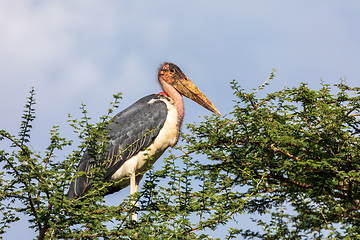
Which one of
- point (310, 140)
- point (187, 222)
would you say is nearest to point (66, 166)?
point (187, 222)

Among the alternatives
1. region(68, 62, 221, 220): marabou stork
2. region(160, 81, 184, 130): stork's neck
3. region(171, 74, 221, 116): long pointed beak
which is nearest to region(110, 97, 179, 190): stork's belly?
region(68, 62, 221, 220): marabou stork

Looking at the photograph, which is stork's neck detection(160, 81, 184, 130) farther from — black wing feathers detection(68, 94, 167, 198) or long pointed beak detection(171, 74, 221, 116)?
black wing feathers detection(68, 94, 167, 198)

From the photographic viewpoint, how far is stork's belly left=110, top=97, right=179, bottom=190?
26.3ft

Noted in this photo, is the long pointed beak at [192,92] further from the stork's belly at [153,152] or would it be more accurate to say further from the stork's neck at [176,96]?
the stork's belly at [153,152]

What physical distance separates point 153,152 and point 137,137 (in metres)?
0.34

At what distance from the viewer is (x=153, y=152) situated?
8266 millimetres

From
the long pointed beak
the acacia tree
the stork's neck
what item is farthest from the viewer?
the long pointed beak

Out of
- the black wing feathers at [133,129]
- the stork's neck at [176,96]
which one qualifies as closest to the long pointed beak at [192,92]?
the stork's neck at [176,96]

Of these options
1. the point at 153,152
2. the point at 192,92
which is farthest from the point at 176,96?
the point at 153,152

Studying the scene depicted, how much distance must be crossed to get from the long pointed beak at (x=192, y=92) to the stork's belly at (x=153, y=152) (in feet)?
3.40

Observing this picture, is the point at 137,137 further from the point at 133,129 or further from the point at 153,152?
the point at 153,152

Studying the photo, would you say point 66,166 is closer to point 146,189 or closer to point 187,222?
point 146,189

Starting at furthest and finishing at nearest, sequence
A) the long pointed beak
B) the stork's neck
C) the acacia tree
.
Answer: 1. the long pointed beak
2. the stork's neck
3. the acacia tree

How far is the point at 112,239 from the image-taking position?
5398mm
